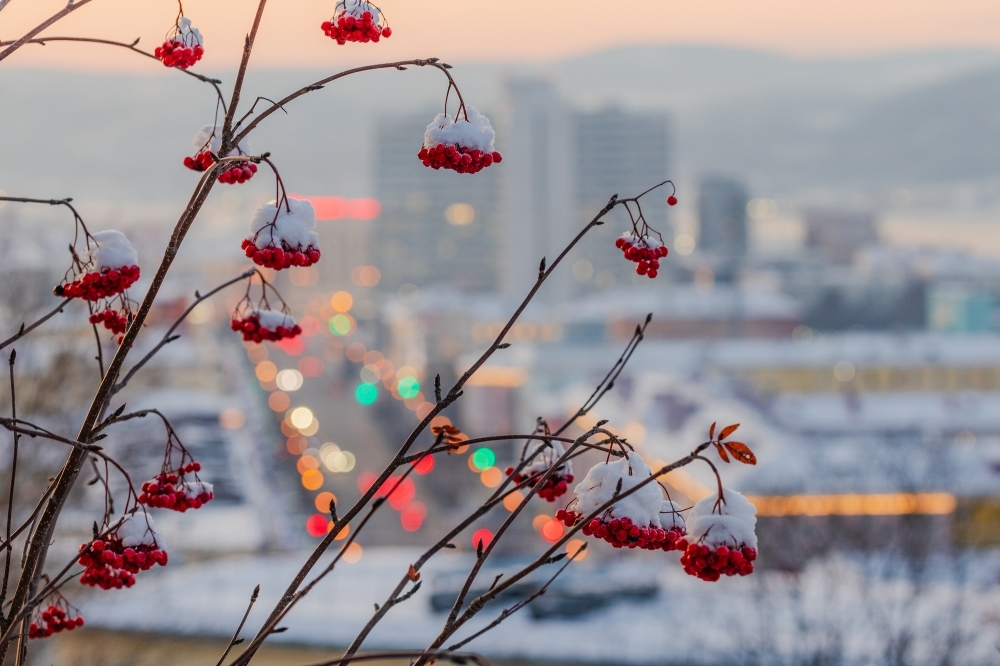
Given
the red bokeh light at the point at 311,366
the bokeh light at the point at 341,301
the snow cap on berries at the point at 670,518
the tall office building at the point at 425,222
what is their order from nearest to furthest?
the snow cap on berries at the point at 670,518 → the red bokeh light at the point at 311,366 → the bokeh light at the point at 341,301 → the tall office building at the point at 425,222

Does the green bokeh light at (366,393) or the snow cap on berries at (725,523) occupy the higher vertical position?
the snow cap on berries at (725,523)

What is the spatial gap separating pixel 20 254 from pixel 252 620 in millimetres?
7085

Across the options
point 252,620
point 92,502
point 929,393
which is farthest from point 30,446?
point 929,393

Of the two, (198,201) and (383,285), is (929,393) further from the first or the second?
(383,285)

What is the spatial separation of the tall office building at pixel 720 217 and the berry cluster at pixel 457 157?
252 ft

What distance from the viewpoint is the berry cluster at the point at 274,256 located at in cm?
174

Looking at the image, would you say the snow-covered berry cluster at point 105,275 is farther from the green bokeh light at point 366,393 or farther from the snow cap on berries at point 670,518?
the green bokeh light at point 366,393

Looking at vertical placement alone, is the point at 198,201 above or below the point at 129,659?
above

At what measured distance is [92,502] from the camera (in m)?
13.4

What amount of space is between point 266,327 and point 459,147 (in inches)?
20.5

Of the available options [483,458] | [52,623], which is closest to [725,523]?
[52,623]

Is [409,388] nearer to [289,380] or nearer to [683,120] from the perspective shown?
[289,380]

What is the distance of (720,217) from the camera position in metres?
77.7

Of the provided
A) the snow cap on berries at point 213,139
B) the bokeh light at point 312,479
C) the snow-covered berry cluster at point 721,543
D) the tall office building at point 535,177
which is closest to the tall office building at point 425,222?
the tall office building at point 535,177
